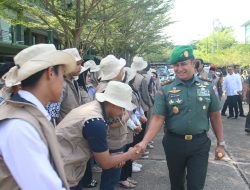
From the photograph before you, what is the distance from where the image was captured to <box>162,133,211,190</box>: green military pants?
11.9ft

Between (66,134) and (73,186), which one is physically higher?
(66,134)

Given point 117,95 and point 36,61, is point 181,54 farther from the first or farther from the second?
point 36,61

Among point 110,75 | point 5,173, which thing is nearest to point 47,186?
point 5,173

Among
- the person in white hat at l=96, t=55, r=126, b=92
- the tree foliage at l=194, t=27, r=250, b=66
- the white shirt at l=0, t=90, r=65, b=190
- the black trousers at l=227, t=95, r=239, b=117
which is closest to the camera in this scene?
the white shirt at l=0, t=90, r=65, b=190

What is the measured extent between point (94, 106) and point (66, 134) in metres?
0.33

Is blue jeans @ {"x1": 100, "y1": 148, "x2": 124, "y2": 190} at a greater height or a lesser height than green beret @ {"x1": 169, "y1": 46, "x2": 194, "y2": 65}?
lesser

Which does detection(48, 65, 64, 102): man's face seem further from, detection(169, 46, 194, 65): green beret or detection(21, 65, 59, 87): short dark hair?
detection(169, 46, 194, 65): green beret

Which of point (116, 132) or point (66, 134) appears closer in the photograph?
point (66, 134)

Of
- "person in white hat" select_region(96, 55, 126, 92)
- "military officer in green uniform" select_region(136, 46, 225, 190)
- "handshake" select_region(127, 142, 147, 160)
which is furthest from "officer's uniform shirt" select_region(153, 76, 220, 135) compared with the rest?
"person in white hat" select_region(96, 55, 126, 92)

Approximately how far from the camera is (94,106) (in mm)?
3111

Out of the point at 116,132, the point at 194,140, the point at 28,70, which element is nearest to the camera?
the point at 28,70

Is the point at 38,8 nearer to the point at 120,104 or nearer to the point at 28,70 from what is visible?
the point at 120,104

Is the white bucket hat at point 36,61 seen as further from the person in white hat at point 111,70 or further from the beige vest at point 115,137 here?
the person in white hat at point 111,70

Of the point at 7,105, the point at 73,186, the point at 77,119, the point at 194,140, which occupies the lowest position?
the point at 73,186
